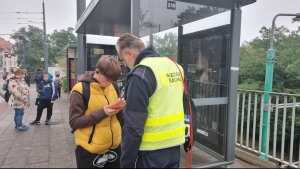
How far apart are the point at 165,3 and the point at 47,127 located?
14.6 ft

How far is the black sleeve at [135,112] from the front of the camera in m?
1.56

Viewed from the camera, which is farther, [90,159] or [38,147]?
[38,147]

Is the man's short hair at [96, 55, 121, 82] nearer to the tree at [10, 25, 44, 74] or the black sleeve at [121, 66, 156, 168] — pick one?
the black sleeve at [121, 66, 156, 168]

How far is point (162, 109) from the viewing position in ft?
5.51

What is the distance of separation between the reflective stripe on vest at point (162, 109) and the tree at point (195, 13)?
2.09 metres

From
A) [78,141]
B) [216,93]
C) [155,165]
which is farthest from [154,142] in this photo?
[216,93]

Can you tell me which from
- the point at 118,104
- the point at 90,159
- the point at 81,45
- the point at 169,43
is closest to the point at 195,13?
the point at 169,43

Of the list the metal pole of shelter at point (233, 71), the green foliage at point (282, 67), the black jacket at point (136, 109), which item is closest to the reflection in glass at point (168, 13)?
the metal pole of shelter at point (233, 71)

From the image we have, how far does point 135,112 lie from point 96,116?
1.86 feet

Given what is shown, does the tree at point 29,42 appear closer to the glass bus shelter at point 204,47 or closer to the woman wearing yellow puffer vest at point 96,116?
the glass bus shelter at point 204,47

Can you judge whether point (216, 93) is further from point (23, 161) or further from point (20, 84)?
point (20, 84)

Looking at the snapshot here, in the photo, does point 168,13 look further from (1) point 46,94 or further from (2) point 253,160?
(1) point 46,94

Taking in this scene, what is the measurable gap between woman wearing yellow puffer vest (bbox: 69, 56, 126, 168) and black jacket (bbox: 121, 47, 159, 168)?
43 centimetres

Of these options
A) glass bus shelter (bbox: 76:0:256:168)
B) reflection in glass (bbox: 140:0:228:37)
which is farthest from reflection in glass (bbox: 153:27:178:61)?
reflection in glass (bbox: 140:0:228:37)
